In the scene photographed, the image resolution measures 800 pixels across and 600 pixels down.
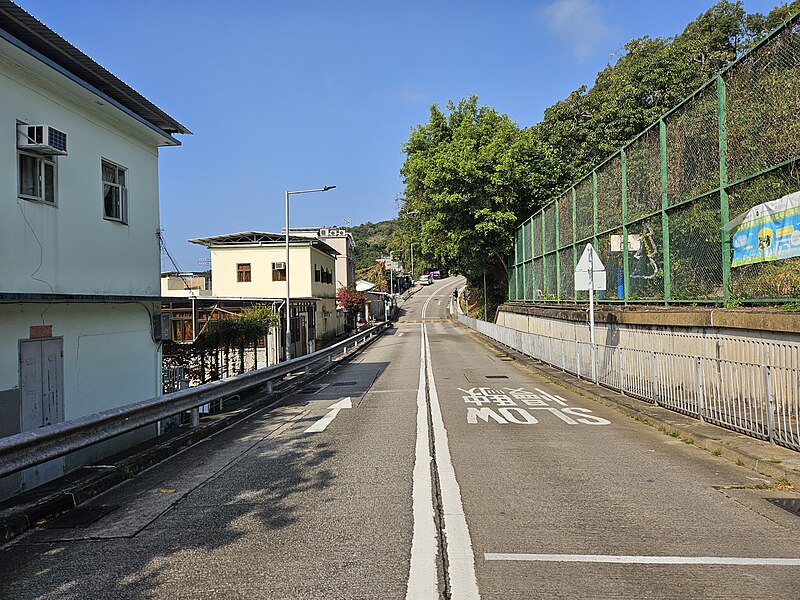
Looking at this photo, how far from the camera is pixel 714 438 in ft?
28.6

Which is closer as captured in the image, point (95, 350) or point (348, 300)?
point (95, 350)

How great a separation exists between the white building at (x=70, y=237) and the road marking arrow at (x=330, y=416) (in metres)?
3.95

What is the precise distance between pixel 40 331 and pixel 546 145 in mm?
35906

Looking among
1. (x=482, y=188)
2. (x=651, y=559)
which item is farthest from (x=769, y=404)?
(x=482, y=188)

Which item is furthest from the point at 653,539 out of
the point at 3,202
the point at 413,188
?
the point at 413,188

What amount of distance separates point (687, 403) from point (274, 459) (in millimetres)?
6466

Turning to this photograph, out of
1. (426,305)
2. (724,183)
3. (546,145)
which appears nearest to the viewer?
(724,183)

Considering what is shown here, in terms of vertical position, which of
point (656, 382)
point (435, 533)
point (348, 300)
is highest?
point (348, 300)

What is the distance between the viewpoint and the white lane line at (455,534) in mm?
4293

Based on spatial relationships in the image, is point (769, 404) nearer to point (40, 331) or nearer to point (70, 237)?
point (40, 331)

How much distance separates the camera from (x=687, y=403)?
10453 mm

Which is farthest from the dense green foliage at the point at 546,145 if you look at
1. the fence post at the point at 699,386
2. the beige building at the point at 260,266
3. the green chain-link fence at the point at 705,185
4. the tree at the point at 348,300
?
the fence post at the point at 699,386

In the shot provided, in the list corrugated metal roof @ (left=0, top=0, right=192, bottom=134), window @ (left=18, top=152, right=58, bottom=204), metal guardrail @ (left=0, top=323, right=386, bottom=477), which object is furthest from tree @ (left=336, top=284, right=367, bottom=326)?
window @ (left=18, top=152, right=58, bottom=204)

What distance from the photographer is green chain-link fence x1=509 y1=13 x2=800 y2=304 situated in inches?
386
